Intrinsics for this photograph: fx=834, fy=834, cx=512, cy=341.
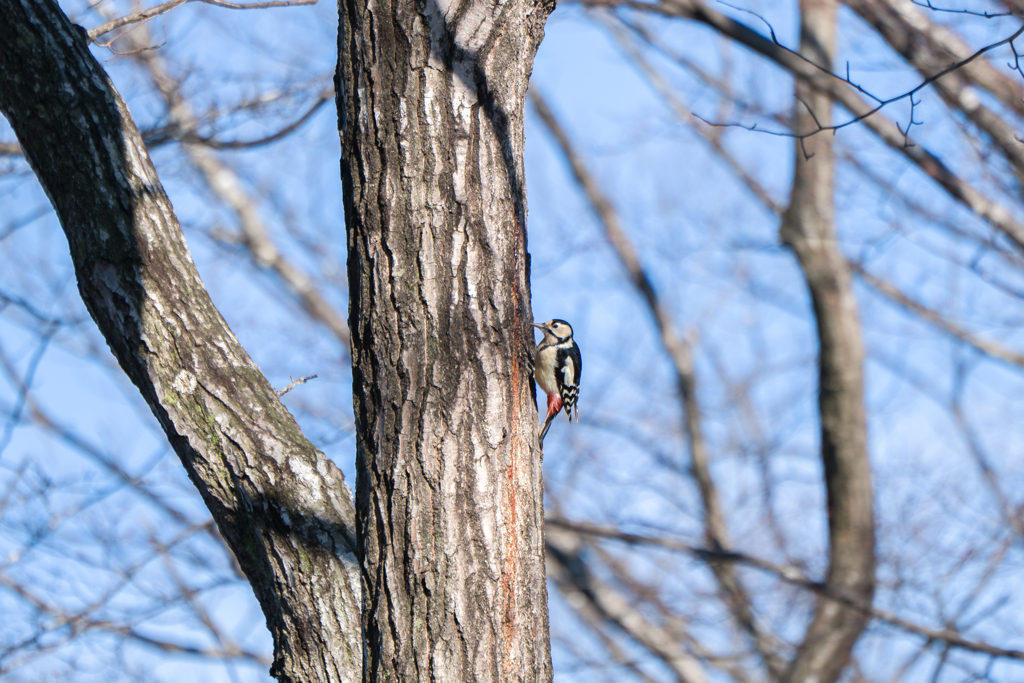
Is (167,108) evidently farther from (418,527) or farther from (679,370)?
(679,370)

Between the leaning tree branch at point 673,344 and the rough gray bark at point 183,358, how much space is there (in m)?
6.64

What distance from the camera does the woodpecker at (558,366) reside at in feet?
17.0

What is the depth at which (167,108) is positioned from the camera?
502 centimetres

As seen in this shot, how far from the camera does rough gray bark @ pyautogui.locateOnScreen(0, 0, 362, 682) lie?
7.45 feet

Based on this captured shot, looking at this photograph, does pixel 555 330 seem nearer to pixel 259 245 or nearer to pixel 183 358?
pixel 183 358

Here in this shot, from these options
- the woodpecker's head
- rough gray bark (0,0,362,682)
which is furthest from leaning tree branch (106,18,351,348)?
rough gray bark (0,0,362,682)

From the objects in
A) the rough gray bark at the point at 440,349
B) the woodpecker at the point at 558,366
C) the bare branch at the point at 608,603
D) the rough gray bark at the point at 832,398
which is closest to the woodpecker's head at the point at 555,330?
the woodpecker at the point at 558,366

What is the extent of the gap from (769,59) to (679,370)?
5.18 m

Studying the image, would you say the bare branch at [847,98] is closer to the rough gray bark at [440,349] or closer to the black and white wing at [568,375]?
the black and white wing at [568,375]

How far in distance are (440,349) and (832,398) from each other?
17.0 ft

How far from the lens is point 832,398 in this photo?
21.4 feet

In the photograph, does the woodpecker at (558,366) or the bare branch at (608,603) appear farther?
the bare branch at (608,603)

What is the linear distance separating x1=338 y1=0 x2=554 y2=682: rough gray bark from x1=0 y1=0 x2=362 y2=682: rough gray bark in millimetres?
220

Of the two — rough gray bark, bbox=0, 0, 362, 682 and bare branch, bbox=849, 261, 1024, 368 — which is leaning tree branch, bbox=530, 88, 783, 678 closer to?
bare branch, bbox=849, 261, 1024, 368
